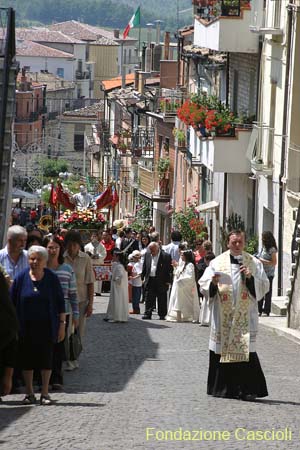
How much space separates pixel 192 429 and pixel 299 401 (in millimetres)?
2610

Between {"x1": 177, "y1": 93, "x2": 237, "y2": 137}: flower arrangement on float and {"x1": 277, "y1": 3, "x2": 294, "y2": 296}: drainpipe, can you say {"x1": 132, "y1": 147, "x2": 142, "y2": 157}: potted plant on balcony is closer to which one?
{"x1": 177, "y1": 93, "x2": 237, "y2": 137}: flower arrangement on float

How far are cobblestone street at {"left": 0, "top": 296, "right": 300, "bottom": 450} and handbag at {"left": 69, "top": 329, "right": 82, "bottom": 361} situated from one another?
20cm

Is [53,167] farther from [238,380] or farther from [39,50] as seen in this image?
[238,380]

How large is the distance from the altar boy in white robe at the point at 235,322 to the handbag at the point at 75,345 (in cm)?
244

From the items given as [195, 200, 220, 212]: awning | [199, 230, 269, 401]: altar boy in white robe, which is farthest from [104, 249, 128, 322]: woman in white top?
[195, 200, 220, 212]: awning

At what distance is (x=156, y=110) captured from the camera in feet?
229

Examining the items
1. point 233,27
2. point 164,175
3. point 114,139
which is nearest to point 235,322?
point 233,27

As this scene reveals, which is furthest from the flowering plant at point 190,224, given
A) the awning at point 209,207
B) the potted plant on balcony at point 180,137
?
the potted plant on balcony at point 180,137

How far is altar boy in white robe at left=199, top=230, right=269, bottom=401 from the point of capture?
14591mm

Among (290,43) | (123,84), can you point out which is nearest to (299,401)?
(290,43)

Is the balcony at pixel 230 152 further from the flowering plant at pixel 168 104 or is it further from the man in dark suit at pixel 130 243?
the flowering plant at pixel 168 104

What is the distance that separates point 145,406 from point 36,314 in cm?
137

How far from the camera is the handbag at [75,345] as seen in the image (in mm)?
16719

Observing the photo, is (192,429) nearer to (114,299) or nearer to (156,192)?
(114,299)
